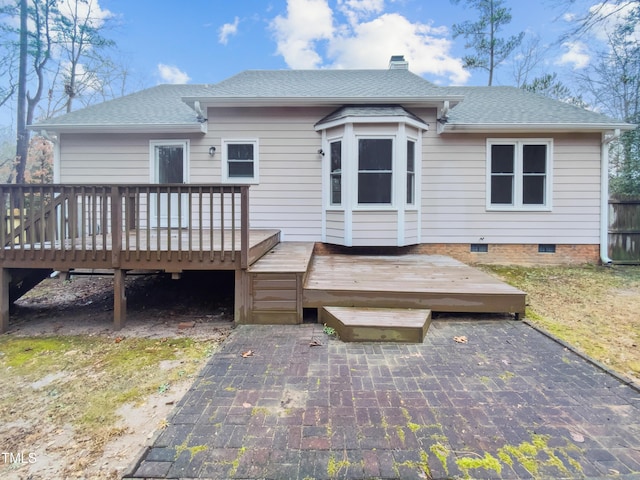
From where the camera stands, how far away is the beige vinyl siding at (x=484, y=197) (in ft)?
25.0

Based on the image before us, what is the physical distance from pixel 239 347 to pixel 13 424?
5.86 ft

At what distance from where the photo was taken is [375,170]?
6.98 m

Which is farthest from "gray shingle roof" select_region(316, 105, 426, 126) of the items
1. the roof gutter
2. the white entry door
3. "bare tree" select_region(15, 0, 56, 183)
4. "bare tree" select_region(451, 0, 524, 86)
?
"bare tree" select_region(15, 0, 56, 183)

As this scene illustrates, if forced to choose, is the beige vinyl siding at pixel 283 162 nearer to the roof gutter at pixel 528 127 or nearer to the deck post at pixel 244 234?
the roof gutter at pixel 528 127

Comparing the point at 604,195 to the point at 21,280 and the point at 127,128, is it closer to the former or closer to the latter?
the point at 127,128

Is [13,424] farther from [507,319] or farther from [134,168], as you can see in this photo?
[134,168]

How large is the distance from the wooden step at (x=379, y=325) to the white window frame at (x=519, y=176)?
4.92m

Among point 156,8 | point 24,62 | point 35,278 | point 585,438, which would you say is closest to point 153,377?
point 585,438

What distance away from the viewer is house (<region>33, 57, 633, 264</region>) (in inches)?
291

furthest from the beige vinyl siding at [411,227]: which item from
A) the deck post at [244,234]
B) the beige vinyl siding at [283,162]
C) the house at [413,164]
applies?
the deck post at [244,234]

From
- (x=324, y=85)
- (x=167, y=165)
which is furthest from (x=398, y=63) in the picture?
(x=167, y=165)

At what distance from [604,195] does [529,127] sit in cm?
242

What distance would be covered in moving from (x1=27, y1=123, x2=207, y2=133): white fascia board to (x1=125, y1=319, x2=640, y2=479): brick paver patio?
18.1 ft

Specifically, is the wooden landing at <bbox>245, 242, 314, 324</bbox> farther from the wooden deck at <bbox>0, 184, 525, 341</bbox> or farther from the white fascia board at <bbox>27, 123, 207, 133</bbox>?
the white fascia board at <bbox>27, 123, 207, 133</bbox>
